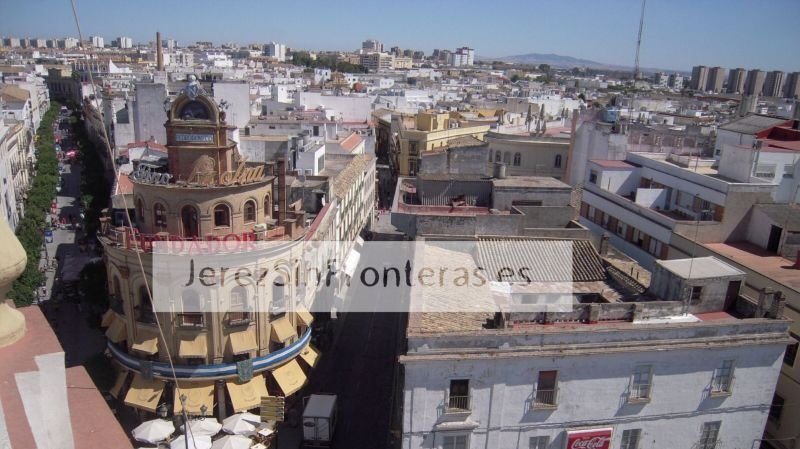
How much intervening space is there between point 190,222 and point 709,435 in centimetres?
2242

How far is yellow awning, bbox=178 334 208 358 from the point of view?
24656 millimetres

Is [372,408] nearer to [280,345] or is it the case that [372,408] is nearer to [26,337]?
[280,345]

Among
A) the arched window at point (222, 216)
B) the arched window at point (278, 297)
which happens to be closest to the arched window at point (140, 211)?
the arched window at point (222, 216)

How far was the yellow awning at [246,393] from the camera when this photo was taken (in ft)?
83.1

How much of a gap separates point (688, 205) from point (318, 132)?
35221mm

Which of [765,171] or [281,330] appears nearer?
[281,330]

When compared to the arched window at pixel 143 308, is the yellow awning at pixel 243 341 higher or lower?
lower

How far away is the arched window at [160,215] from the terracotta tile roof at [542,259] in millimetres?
14323

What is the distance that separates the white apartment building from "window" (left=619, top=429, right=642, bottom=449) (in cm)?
5

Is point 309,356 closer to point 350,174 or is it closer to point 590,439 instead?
point 590,439

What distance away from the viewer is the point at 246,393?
25781 millimetres

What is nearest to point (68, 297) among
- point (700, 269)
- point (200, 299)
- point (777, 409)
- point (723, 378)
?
point (200, 299)

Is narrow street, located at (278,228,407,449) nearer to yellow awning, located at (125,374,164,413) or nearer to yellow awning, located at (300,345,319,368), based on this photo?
yellow awning, located at (300,345,319,368)

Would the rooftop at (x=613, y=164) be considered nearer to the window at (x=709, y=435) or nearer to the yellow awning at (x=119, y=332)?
the window at (x=709, y=435)
